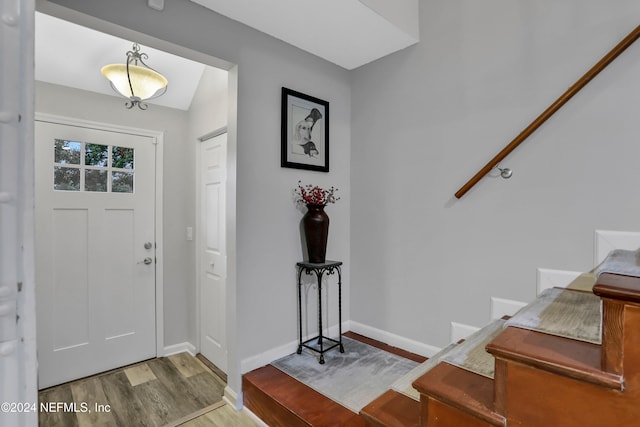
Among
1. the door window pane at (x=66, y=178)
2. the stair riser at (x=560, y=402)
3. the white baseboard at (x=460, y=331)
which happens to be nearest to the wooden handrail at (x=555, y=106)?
the white baseboard at (x=460, y=331)

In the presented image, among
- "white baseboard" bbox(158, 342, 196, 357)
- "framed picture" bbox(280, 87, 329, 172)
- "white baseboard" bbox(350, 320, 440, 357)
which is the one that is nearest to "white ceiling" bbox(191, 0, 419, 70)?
"framed picture" bbox(280, 87, 329, 172)

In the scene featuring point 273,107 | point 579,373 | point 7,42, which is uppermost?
point 273,107

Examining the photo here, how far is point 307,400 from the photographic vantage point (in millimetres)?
1681

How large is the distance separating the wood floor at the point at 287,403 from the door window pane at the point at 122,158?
6.52ft

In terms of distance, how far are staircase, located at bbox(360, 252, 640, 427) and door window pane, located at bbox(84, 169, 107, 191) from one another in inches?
108

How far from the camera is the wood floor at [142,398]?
1932 millimetres

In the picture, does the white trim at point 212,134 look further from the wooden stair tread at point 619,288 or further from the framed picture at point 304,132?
the wooden stair tread at point 619,288

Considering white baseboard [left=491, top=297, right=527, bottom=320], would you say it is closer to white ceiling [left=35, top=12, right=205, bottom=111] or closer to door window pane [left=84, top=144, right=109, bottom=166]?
white ceiling [left=35, top=12, right=205, bottom=111]

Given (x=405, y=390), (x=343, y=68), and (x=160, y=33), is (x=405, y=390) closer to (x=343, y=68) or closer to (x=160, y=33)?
(x=160, y=33)

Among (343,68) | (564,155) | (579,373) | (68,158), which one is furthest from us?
(343,68)

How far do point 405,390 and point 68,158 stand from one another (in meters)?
2.80

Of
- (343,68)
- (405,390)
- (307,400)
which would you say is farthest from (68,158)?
(405,390)

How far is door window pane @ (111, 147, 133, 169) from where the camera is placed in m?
2.58

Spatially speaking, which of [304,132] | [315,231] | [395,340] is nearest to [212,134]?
[304,132]
